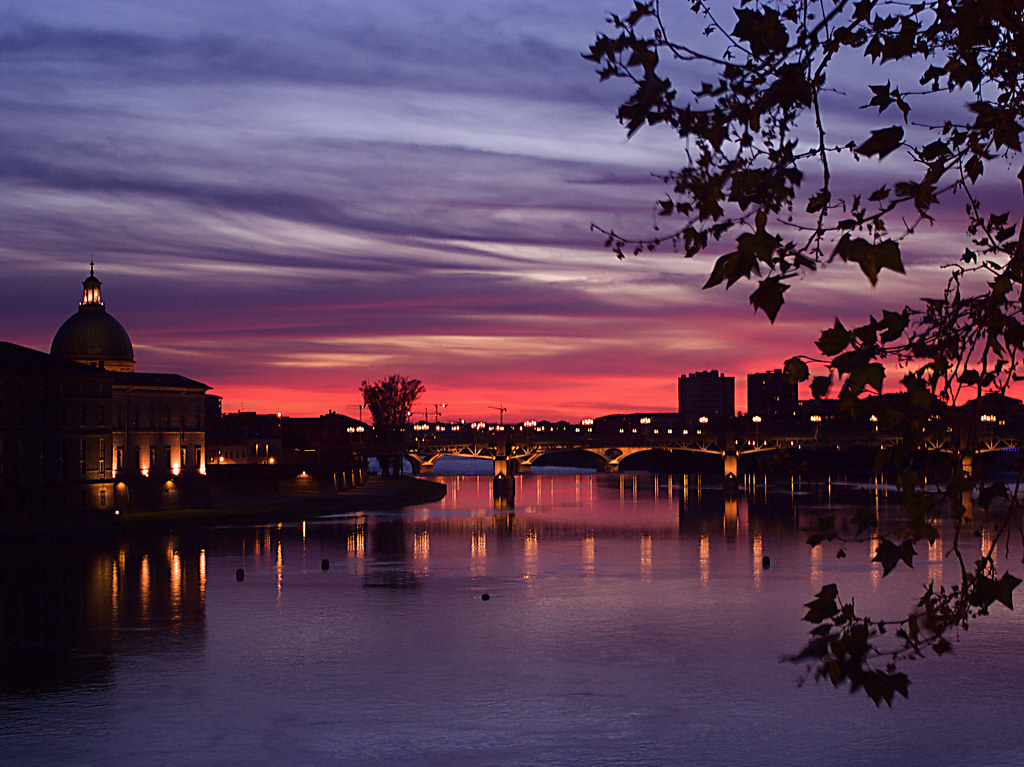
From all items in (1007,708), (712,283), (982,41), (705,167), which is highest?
(982,41)

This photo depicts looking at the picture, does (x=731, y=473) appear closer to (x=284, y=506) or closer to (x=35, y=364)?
(x=284, y=506)

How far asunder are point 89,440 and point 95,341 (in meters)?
42.2

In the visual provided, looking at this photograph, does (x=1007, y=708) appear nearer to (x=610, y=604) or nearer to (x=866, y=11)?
(x=610, y=604)

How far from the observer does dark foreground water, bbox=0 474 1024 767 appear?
124 ft

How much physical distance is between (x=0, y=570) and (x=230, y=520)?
3890 cm

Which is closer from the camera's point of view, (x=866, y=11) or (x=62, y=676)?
(x=866, y=11)

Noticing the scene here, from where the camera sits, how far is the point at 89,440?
102500mm

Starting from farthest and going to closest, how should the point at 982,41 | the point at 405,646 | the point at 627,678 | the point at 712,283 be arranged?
the point at 405,646, the point at 627,678, the point at 982,41, the point at 712,283

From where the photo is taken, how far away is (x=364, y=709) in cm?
4241

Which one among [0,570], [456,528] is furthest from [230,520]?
[0,570]

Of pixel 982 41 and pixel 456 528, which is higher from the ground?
pixel 982 41

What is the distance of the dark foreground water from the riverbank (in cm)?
1290

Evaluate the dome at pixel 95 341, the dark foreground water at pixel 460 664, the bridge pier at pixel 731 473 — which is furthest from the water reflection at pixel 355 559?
the dome at pixel 95 341

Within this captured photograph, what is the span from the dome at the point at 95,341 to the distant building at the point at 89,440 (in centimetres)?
1571
